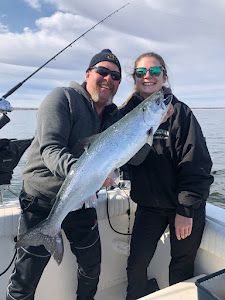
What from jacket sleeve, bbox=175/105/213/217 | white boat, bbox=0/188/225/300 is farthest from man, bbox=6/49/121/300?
jacket sleeve, bbox=175/105/213/217

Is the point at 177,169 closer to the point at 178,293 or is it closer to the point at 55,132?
the point at 178,293

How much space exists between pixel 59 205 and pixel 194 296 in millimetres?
1427

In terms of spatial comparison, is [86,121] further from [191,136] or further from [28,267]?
[28,267]

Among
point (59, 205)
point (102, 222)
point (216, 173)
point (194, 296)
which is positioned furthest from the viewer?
point (216, 173)

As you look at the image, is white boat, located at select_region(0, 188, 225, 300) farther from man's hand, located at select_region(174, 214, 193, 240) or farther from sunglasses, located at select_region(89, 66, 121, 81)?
sunglasses, located at select_region(89, 66, 121, 81)

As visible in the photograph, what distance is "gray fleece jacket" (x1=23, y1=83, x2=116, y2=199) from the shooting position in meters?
2.75

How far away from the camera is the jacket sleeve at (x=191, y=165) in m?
3.20

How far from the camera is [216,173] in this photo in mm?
14883

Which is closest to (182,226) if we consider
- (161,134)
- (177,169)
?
(177,169)

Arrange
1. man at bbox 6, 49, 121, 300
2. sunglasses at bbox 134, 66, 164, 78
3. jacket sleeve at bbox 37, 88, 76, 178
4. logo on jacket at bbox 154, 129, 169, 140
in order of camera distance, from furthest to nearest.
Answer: sunglasses at bbox 134, 66, 164, 78 < logo on jacket at bbox 154, 129, 169, 140 < man at bbox 6, 49, 121, 300 < jacket sleeve at bbox 37, 88, 76, 178

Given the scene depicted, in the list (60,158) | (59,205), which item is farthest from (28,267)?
(60,158)

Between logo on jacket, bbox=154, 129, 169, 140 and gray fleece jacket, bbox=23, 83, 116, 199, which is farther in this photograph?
logo on jacket, bbox=154, 129, 169, 140

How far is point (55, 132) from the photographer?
111 inches

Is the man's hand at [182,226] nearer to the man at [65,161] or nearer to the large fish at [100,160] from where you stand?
the man at [65,161]
